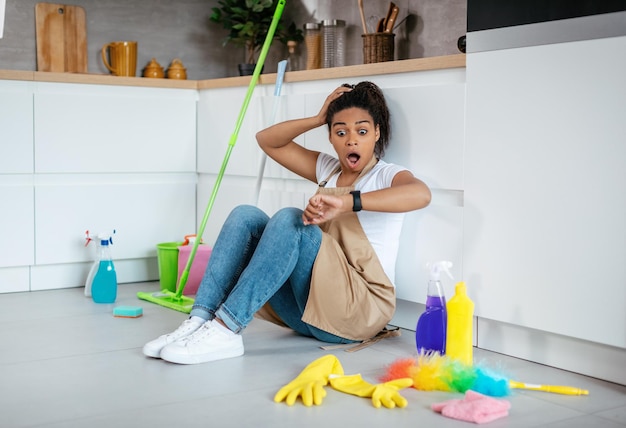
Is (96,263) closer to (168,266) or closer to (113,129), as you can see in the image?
(168,266)

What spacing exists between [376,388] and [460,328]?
1.19 ft

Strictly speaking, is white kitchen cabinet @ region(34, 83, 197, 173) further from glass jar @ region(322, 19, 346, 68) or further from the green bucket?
glass jar @ region(322, 19, 346, 68)

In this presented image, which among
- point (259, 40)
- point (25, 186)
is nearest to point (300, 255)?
point (25, 186)

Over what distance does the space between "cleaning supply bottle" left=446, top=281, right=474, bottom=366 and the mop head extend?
7 cm

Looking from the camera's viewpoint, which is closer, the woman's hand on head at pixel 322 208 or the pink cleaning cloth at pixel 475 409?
the pink cleaning cloth at pixel 475 409

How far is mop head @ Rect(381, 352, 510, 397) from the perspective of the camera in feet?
6.87

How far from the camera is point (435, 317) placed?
2410 mm

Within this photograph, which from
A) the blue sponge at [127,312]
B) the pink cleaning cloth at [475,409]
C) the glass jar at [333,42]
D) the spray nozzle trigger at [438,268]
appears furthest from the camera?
the glass jar at [333,42]

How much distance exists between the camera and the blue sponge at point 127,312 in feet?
9.80

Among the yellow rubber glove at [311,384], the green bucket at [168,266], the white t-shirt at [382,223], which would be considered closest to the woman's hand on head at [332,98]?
the white t-shirt at [382,223]

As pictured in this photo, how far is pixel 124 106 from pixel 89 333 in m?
1.22

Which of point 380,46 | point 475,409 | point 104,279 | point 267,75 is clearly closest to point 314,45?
point 267,75

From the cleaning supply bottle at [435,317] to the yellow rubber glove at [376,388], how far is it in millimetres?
286

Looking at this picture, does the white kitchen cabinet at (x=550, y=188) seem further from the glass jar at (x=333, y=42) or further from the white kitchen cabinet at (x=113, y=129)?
the white kitchen cabinet at (x=113, y=129)
